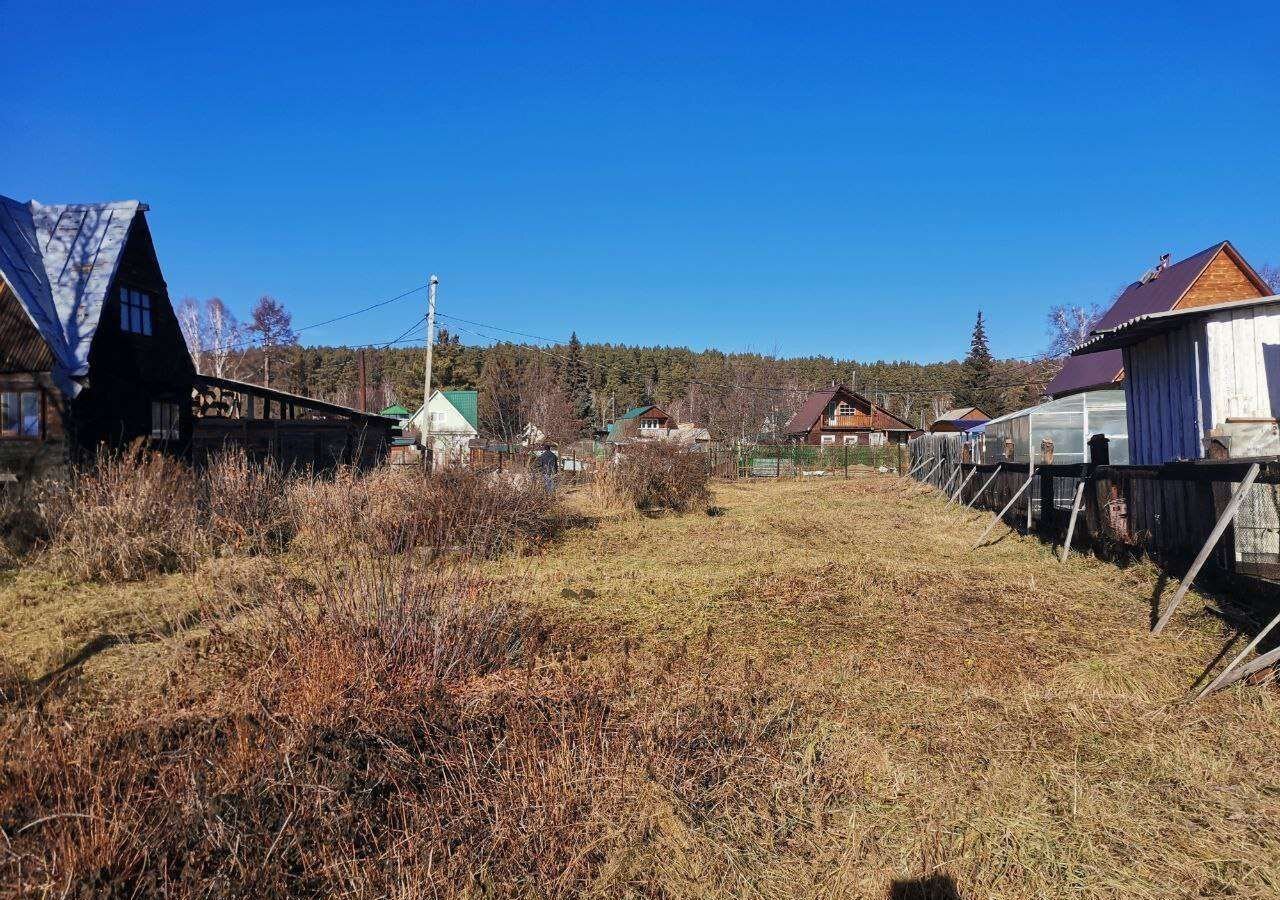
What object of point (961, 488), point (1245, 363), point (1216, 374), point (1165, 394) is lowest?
point (961, 488)

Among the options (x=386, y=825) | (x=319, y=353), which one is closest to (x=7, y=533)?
(x=386, y=825)

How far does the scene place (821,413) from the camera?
60.6 metres

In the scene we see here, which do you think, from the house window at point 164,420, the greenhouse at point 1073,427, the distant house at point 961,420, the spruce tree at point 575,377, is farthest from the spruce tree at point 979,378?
the house window at point 164,420

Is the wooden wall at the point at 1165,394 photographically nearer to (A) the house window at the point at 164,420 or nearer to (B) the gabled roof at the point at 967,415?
(A) the house window at the point at 164,420

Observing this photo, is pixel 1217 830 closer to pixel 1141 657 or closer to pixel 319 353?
pixel 1141 657

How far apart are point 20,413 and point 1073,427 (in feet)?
79.8

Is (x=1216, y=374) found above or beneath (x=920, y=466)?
above

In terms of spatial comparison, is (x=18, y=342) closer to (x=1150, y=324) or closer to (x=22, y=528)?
(x=22, y=528)

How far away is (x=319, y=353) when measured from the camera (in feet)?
357

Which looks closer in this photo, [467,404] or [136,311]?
[136,311]

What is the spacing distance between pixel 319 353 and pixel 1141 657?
116 m

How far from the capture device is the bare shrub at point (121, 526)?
880 centimetres

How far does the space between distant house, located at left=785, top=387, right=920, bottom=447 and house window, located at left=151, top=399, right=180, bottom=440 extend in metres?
48.7

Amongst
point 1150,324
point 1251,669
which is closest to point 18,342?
point 1251,669
